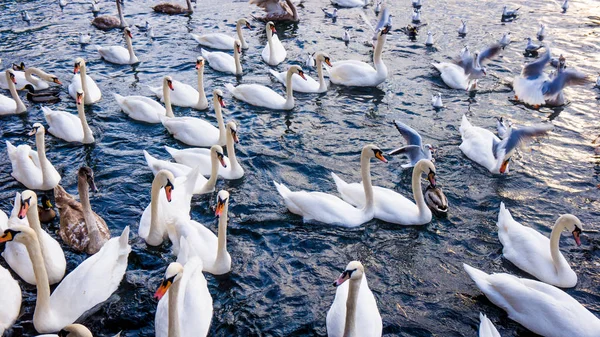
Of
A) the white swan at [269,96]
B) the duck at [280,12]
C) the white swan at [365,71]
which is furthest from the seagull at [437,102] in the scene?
the duck at [280,12]

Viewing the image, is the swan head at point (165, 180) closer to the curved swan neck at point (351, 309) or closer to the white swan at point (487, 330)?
the curved swan neck at point (351, 309)

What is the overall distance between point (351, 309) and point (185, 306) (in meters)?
1.92

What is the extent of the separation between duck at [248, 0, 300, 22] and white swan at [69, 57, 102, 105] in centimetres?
807

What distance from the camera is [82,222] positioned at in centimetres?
807

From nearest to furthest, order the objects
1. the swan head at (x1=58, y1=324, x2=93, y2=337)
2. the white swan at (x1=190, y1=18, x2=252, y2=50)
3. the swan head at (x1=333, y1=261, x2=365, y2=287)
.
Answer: the swan head at (x1=58, y1=324, x2=93, y2=337) < the swan head at (x1=333, y1=261, x2=365, y2=287) < the white swan at (x1=190, y1=18, x2=252, y2=50)

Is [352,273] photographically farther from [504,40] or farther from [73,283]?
[504,40]

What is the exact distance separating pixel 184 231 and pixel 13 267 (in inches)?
89.0

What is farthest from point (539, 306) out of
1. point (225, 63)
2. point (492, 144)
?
point (225, 63)

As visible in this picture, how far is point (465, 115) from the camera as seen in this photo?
12.8 meters

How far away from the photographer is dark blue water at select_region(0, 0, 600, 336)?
727 centimetres

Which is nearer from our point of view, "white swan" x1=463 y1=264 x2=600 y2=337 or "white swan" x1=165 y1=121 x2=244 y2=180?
"white swan" x1=463 y1=264 x2=600 y2=337

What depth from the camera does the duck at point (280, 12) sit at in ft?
65.0

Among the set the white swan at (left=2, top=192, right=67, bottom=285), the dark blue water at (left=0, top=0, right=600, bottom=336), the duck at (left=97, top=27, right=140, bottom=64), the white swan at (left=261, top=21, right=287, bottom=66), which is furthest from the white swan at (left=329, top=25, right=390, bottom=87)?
the white swan at (left=2, top=192, right=67, bottom=285)

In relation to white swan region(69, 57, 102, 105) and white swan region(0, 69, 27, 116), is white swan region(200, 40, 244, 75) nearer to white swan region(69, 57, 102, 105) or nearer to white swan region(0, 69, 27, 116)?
white swan region(69, 57, 102, 105)
